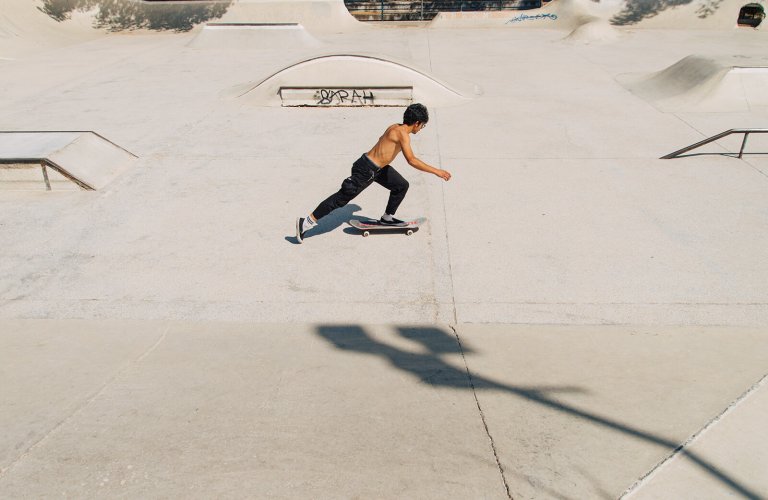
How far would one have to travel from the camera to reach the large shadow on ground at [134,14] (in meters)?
25.3

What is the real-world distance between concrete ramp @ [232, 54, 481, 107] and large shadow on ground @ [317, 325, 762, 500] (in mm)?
9123

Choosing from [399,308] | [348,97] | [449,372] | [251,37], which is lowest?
[399,308]

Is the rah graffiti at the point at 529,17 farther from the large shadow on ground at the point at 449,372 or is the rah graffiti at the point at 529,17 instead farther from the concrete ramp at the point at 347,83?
the large shadow on ground at the point at 449,372

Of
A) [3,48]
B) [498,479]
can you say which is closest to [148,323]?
[498,479]

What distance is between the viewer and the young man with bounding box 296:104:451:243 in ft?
21.6

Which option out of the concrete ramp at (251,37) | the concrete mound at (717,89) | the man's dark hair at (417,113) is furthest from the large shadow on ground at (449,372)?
the concrete ramp at (251,37)

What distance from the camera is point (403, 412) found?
4141 millimetres

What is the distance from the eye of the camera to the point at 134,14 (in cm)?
2609

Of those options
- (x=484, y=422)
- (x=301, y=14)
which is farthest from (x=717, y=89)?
(x=301, y=14)

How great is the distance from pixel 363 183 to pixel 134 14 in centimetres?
2433

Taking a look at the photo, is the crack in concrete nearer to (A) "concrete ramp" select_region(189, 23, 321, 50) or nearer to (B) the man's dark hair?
(B) the man's dark hair

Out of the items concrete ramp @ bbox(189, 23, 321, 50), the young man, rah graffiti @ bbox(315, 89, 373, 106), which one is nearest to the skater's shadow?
the young man

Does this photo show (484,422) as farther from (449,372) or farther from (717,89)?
(717,89)

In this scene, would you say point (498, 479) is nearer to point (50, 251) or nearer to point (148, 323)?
point (148, 323)
